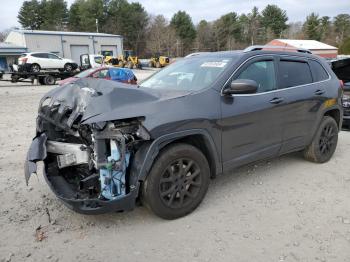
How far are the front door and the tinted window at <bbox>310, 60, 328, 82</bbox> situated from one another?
1007mm

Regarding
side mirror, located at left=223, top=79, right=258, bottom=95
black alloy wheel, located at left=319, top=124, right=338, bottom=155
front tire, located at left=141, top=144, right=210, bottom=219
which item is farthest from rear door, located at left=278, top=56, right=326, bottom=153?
front tire, located at left=141, top=144, right=210, bottom=219

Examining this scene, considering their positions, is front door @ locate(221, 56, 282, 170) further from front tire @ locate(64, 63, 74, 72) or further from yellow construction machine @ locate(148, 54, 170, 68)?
yellow construction machine @ locate(148, 54, 170, 68)

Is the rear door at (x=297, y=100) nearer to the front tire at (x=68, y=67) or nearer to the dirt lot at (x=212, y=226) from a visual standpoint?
the dirt lot at (x=212, y=226)

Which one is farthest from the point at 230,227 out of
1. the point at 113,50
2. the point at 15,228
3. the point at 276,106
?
the point at 113,50

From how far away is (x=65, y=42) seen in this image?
160 feet

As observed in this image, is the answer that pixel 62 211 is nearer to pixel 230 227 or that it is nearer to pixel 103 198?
pixel 103 198

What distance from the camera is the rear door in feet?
15.2

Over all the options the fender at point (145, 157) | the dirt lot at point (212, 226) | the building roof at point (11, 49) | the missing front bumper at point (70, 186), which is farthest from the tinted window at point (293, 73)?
the building roof at point (11, 49)

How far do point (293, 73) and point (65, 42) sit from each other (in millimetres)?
48609

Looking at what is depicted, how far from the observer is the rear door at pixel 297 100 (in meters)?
4.62

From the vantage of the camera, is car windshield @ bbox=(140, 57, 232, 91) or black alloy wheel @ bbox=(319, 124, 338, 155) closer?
car windshield @ bbox=(140, 57, 232, 91)

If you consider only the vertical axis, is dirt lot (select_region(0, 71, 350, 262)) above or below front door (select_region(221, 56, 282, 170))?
below

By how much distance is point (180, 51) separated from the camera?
79562 mm

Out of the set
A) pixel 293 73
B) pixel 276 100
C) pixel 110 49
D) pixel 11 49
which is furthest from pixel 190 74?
pixel 110 49
